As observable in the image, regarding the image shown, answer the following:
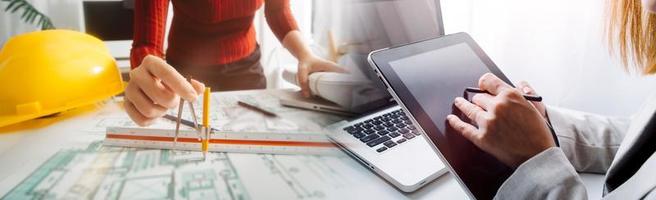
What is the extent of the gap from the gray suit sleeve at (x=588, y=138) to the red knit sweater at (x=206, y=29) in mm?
305

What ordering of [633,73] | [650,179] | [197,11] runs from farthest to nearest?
[633,73], [197,11], [650,179]

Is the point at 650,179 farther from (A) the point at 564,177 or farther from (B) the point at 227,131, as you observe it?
(B) the point at 227,131

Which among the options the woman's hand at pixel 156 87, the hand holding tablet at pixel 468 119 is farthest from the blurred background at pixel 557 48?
the woman's hand at pixel 156 87

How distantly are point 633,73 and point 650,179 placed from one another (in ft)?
2.22

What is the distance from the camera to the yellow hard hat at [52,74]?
37 centimetres

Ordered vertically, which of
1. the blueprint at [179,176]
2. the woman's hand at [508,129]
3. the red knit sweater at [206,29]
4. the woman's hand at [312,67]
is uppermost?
the red knit sweater at [206,29]

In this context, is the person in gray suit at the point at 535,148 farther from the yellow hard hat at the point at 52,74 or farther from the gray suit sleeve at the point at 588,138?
the yellow hard hat at the point at 52,74

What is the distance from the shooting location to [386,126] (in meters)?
0.48

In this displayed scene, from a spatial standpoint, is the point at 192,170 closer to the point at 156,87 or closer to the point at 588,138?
the point at 156,87

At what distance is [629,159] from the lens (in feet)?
1.18

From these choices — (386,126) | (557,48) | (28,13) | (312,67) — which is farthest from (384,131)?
(557,48)

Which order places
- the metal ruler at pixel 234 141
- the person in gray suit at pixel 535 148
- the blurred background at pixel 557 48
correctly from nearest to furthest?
the person in gray suit at pixel 535 148 < the metal ruler at pixel 234 141 < the blurred background at pixel 557 48

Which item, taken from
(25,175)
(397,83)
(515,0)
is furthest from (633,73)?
(25,175)

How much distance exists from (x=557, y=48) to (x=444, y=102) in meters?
0.63
